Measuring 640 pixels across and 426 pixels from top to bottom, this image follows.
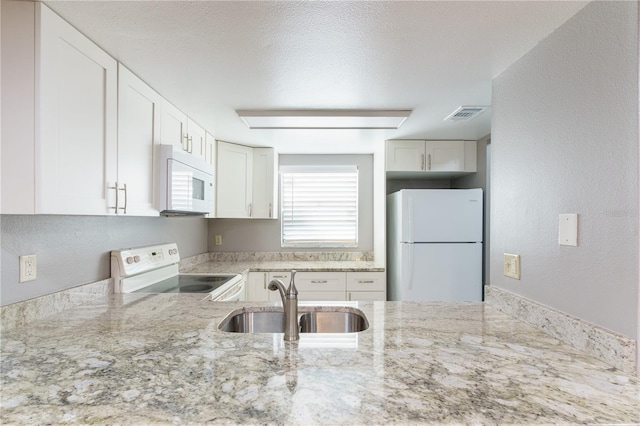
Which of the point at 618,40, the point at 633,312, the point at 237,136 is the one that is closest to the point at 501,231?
the point at 633,312

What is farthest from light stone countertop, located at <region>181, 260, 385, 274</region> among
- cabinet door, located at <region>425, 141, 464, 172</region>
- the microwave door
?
cabinet door, located at <region>425, 141, 464, 172</region>

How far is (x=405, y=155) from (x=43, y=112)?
270 centimetres

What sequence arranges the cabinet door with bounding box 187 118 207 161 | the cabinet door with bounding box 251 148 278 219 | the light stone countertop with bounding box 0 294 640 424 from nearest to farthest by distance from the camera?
the light stone countertop with bounding box 0 294 640 424 → the cabinet door with bounding box 187 118 207 161 → the cabinet door with bounding box 251 148 278 219

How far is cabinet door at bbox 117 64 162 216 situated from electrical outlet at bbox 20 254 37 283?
1.27 feet

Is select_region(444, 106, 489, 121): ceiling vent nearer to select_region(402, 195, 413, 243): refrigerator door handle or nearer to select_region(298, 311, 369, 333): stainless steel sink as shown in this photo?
select_region(402, 195, 413, 243): refrigerator door handle

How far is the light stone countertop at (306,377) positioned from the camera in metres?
0.78

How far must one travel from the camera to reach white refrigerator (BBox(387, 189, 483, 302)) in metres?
2.90

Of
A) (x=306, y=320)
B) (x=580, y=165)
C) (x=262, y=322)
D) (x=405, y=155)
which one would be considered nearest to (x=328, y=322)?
(x=306, y=320)

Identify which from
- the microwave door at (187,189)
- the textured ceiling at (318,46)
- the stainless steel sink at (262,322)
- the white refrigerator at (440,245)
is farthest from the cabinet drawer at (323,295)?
the textured ceiling at (318,46)

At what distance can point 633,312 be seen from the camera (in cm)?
97

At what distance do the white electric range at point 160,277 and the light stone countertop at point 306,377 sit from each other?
0.61 m

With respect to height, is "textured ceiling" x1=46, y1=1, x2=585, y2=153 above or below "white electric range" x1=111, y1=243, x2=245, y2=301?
above

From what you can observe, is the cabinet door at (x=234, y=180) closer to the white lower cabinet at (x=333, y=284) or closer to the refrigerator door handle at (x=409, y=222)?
the white lower cabinet at (x=333, y=284)

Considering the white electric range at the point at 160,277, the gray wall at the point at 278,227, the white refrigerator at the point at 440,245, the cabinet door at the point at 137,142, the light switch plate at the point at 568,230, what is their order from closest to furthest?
the light switch plate at the point at 568,230, the cabinet door at the point at 137,142, the white electric range at the point at 160,277, the white refrigerator at the point at 440,245, the gray wall at the point at 278,227
